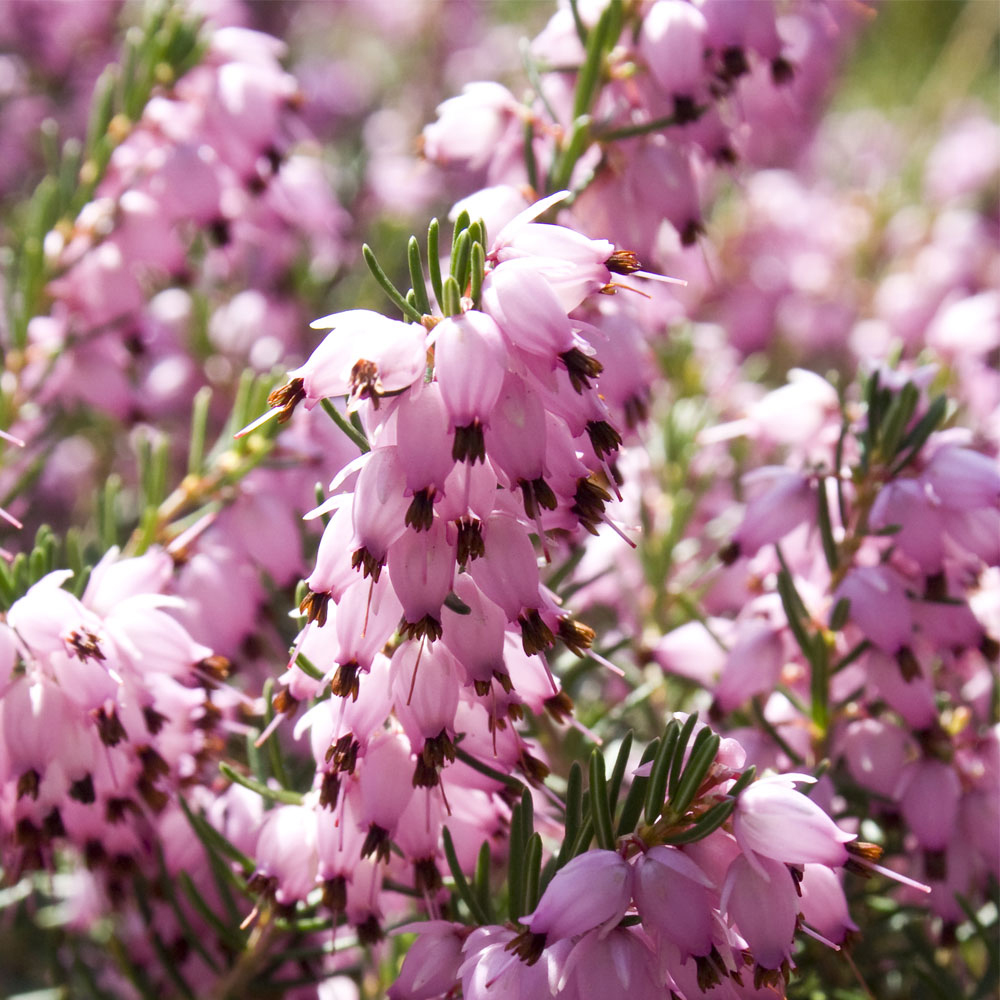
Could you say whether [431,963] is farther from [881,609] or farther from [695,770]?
[881,609]

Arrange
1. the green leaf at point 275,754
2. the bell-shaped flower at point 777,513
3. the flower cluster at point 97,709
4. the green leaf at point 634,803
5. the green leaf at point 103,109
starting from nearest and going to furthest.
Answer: the green leaf at point 634,803
the flower cluster at point 97,709
the green leaf at point 275,754
the bell-shaped flower at point 777,513
the green leaf at point 103,109

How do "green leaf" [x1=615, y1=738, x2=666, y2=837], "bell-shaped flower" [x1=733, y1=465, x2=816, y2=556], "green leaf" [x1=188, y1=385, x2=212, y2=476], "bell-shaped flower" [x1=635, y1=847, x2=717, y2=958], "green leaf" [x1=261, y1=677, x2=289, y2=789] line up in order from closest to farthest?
"bell-shaped flower" [x1=635, y1=847, x2=717, y2=958], "green leaf" [x1=615, y1=738, x2=666, y2=837], "green leaf" [x1=261, y1=677, x2=289, y2=789], "bell-shaped flower" [x1=733, y1=465, x2=816, y2=556], "green leaf" [x1=188, y1=385, x2=212, y2=476]

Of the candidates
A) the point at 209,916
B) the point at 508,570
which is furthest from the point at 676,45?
the point at 209,916

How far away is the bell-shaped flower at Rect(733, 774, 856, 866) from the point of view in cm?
71

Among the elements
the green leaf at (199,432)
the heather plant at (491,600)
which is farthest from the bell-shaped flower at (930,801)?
the green leaf at (199,432)

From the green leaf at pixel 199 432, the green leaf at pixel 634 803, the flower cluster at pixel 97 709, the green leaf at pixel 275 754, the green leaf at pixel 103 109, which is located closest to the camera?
the green leaf at pixel 634 803

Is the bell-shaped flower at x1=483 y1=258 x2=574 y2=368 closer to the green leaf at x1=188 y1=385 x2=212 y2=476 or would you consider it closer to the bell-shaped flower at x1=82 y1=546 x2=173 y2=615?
the bell-shaped flower at x1=82 y1=546 x2=173 y2=615

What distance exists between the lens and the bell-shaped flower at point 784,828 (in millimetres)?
709

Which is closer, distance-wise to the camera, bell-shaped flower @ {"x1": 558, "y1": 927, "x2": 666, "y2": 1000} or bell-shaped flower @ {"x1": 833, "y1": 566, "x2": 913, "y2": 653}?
bell-shaped flower @ {"x1": 558, "y1": 927, "x2": 666, "y2": 1000}

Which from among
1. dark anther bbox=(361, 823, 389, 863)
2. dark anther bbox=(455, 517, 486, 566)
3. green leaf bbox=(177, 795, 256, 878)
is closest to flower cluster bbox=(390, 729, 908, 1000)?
dark anther bbox=(361, 823, 389, 863)

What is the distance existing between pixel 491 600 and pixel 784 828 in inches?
9.5

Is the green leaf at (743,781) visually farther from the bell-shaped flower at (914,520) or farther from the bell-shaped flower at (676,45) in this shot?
the bell-shaped flower at (676,45)

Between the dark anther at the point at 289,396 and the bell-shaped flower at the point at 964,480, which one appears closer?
the dark anther at the point at 289,396

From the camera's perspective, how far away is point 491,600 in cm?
75
